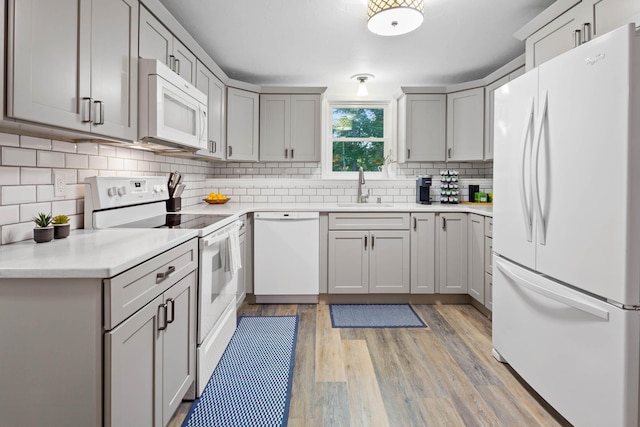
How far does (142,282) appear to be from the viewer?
1.29m

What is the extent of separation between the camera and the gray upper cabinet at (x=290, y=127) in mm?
3895

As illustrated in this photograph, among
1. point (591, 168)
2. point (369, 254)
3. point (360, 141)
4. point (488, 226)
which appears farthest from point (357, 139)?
point (591, 168)

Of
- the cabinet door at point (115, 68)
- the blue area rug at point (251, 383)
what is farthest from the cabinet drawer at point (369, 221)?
the cabinet door at point (115, 68)

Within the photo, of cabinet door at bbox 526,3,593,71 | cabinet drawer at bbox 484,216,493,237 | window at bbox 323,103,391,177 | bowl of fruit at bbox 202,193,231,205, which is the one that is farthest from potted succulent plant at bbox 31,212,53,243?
window at bbox 323,103,391,177

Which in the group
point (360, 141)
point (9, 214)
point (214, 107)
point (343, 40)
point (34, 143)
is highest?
point (343, 40)

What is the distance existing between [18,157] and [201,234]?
84 centimetres

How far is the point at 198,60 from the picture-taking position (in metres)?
2.89

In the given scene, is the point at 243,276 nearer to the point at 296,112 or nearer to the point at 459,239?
the point at 296,112

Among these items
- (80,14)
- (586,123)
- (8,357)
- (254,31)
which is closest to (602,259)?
(586,123)

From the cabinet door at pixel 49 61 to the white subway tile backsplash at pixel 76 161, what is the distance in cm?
45

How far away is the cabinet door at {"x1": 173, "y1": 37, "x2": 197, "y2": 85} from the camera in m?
2.46

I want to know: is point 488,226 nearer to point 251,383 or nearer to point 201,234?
point 251,383

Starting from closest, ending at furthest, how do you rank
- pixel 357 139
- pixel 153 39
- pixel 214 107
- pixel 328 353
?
pixel 153 39, pixel 328 353, pixel 214 107, pixel 357 139

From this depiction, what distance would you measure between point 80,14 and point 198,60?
56.9 inches
